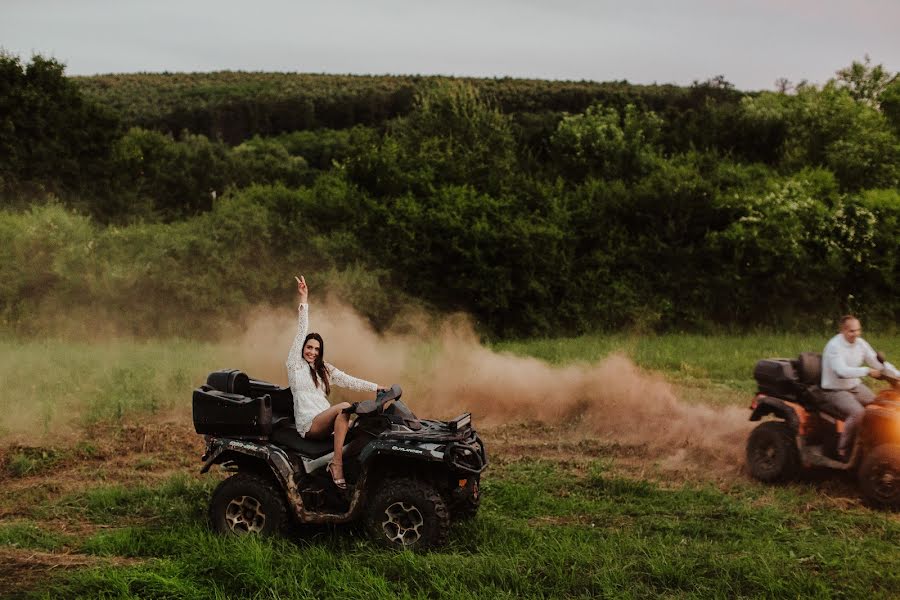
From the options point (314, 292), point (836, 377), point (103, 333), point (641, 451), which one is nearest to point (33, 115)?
point (103, 333)

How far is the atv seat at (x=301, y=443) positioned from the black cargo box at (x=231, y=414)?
12 centimetres

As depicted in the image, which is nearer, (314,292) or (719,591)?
(719,591)

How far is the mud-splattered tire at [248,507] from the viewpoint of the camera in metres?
8.99

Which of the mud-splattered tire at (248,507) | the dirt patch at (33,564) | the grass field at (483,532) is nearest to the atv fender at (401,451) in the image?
the grass field at (483,532)

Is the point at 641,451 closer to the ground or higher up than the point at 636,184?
closer to the ground

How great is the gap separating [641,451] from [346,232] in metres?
15.8

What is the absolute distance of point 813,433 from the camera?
1143 cm

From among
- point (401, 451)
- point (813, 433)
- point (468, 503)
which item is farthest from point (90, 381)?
point (813, 433)

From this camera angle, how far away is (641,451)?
13.3 meters

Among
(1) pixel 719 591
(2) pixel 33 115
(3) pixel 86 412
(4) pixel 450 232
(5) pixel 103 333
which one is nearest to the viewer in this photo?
(1) pixel 719 591

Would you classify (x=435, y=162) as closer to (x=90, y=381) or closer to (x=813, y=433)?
(x=90, y=381)

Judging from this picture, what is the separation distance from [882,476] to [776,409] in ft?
5.05

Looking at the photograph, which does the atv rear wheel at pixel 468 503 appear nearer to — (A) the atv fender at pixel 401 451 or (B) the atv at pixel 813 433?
(A) the atv fender at pixel 401 451

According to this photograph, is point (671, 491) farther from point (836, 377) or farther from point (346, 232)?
point (346, 232)
